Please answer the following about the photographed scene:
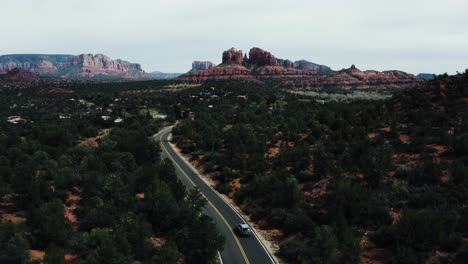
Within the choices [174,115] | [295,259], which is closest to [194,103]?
[174,115]

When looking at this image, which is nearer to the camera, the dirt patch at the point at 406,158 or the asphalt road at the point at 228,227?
the asphalt road at the point at 228,227

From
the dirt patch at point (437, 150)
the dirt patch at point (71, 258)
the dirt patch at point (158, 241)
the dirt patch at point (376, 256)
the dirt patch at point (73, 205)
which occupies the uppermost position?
the dirt patch at point (437, 150)

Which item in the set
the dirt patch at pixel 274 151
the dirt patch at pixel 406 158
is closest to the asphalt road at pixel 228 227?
the dirt patch at pixel 274 151

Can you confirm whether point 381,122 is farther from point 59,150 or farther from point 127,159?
point 59,150

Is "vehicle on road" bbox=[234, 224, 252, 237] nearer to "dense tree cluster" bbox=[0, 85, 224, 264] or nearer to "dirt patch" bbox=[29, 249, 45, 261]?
"dense tree cluster" bbox=[0, 85, 224, 264]

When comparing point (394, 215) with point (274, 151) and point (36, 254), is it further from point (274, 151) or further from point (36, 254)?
point (36, 254)

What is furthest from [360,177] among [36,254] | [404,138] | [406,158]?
[36,254]

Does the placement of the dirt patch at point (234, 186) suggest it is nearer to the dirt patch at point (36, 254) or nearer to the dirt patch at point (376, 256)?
the dirt patch at point (376, 256)

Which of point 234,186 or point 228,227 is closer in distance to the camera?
point 228,227
